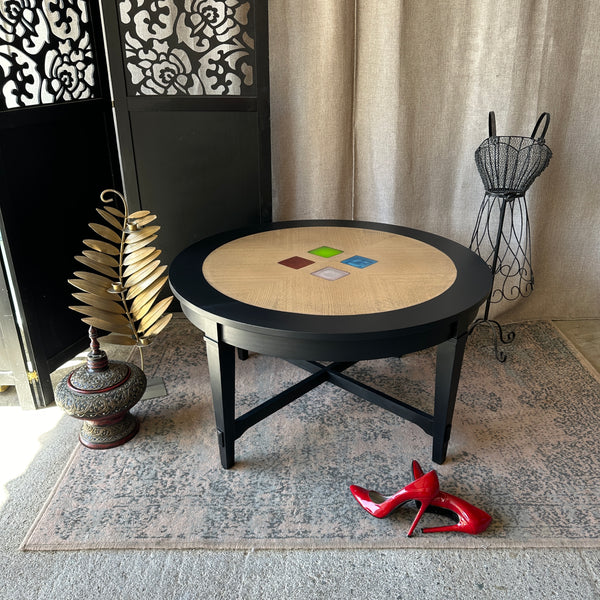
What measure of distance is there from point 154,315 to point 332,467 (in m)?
0.83

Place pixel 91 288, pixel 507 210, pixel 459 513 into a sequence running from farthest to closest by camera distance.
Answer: pixel 507 210
pixel 91 288
pixel 459 513

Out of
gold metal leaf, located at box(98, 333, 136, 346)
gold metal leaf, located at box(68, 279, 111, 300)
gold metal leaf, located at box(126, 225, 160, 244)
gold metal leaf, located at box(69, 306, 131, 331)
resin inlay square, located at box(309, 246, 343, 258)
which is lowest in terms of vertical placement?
gold metal leaf, located at box(98, 333, 136, 346)

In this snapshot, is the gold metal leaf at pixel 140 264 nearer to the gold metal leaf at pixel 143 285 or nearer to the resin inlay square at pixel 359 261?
the gold metal leaf at pixel 143 285

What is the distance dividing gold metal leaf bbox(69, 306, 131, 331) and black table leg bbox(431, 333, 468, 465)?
3.70 feet

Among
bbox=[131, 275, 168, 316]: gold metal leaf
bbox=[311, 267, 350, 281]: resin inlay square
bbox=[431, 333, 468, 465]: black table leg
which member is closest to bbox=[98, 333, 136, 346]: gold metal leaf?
bbox=[131, 275, 168, 316]: gold metal leaf

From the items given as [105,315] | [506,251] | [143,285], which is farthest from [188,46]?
[506,251]

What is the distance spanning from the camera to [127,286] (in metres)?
2.05

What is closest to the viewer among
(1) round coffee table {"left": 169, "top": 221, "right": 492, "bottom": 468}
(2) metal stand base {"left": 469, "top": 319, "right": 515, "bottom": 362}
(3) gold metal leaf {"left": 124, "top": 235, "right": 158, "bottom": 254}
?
(1) round coffee table {"left": 169, "top": 221, "right": 492, "bottom": 468}

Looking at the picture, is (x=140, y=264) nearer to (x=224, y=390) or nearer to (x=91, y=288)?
(x=91, y=288)

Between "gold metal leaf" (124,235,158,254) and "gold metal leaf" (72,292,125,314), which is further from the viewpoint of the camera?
"gold metal leaf" (124,235,158,254)

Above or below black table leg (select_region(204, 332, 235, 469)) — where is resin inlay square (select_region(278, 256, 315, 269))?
above

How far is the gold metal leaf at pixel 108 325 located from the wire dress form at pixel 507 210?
1520 mm

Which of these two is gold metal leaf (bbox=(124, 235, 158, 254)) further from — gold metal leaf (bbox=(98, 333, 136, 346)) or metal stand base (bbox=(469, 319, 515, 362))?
metal stand base (bbox=(469, 319, 515, 362))

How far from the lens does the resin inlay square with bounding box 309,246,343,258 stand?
2.01 metres
